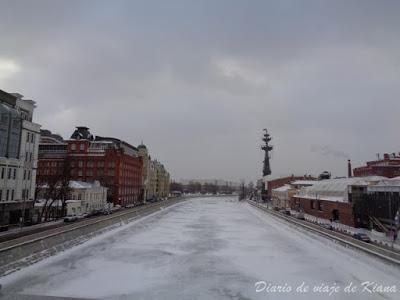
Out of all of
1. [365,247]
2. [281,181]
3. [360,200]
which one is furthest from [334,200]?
[281,181]

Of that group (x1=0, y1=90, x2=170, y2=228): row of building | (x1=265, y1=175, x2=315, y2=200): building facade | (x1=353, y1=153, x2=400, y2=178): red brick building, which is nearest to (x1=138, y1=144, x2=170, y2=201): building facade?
(x1=0, y1=90, x2=170, y2=228): row of building

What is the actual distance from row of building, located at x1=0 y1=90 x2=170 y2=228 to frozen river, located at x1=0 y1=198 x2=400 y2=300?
19.7 meters

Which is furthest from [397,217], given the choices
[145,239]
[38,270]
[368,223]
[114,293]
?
[38,270]

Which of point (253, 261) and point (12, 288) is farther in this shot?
point (253, 261)

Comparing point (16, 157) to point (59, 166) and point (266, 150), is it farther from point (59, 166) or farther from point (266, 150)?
point (266, 150)

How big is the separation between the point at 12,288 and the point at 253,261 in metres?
18.4

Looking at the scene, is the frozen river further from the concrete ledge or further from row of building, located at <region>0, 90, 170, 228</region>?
row of building, located at <region>0, 90, 170, 228</region>

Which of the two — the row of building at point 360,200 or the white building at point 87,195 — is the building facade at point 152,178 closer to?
the white building at point 87,195

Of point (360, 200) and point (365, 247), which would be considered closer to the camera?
point (365, 247)

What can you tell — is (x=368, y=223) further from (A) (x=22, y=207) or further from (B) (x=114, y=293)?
(A) (x=22, y=207)

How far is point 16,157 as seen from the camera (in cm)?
5397

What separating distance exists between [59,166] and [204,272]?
7596 centimetres

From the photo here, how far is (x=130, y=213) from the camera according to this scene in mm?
67250

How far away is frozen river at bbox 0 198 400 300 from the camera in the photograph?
22.2 m
